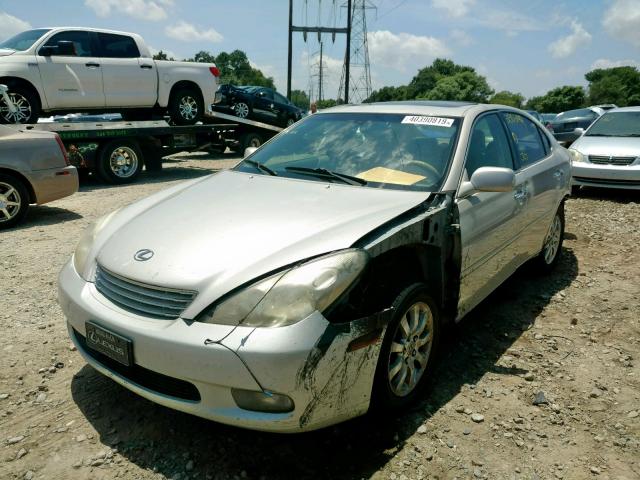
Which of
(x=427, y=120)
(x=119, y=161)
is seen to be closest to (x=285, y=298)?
(x=427, y=120)

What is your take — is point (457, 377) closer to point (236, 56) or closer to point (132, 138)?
point (132, 138)

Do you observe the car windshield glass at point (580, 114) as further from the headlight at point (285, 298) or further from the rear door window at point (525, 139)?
the headlight at point (285, 298)

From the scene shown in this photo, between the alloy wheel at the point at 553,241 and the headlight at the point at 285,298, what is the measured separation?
3.19 metres

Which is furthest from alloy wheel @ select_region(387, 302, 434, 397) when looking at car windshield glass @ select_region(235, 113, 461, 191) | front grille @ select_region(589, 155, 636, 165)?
front grille @ select_region(589, 155, 636, 165)

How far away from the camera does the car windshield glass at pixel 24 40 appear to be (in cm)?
881

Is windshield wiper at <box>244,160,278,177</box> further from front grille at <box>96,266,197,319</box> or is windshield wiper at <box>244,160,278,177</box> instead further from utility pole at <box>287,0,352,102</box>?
utility pole at <box>287,0,352,102</box>

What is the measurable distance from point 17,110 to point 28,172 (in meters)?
2.83

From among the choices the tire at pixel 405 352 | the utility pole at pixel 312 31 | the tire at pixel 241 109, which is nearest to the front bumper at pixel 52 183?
the tire at pixel 405 352

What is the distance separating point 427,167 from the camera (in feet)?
10.3

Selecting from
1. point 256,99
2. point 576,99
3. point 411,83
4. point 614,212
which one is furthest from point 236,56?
point 614,212

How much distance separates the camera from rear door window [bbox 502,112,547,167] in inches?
159

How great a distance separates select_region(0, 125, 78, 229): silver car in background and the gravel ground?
2.64 m

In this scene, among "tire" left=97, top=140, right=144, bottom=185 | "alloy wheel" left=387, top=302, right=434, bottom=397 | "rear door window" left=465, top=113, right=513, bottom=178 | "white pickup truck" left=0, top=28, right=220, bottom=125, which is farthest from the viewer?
"tire" left=97, top=140, right=144, bottom=185

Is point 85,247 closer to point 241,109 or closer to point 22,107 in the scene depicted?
point 22,107
